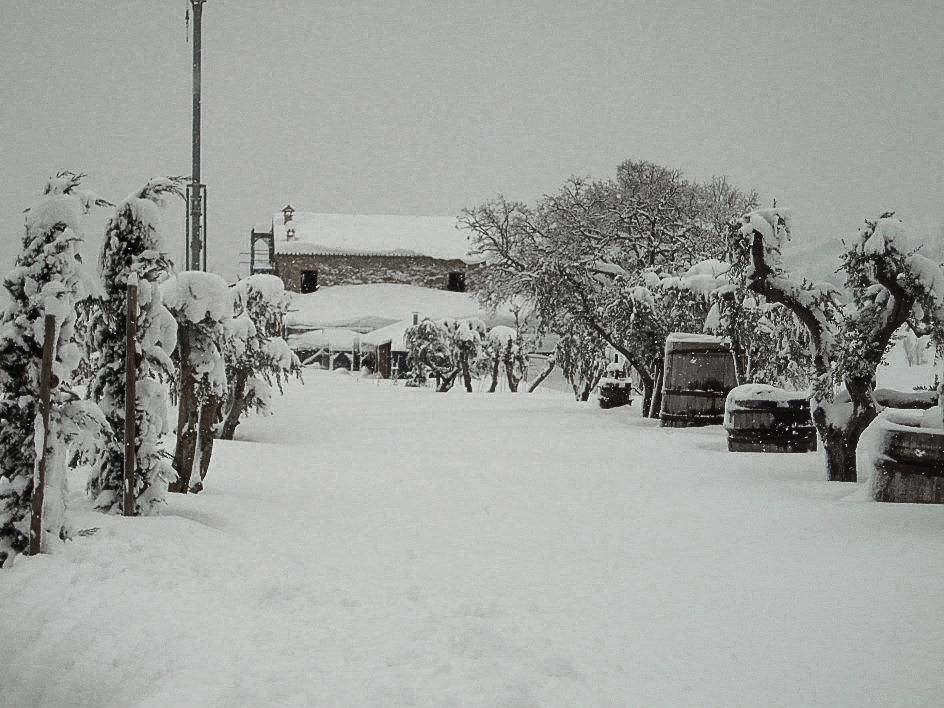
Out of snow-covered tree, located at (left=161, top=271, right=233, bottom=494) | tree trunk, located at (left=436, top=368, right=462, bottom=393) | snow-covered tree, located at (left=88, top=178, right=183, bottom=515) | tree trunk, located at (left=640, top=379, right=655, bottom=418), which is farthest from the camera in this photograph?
tree trunk, located at (left=436, top=368, right=462, bottom=393)

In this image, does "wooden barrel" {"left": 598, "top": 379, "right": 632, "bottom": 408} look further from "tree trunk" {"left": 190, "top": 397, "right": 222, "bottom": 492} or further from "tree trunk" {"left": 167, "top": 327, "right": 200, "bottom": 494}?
"tree trunk" {"left": 167, "top": 327, "right": 200, "bottom": 494}

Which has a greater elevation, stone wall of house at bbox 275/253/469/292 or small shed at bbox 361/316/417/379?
stone wall of house at bbox 275/253/469/292

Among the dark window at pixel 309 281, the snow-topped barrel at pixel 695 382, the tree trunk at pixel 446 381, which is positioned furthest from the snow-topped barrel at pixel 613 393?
the dark window at pixel 309 281

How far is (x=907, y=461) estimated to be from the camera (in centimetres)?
736

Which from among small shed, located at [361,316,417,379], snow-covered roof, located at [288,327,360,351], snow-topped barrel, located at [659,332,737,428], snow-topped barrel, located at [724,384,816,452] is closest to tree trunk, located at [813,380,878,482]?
snow-topped barrel, located at [724,384,816,452]

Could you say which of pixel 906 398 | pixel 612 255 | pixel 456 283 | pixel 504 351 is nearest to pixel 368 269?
pixel 456 283

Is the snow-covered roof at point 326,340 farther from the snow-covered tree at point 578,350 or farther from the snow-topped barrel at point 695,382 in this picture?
the snow-topped barrel at point 695,382

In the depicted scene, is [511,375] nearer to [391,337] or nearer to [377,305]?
[391,337]

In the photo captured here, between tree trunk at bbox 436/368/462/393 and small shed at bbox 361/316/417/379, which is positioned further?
small shed at bbox 361/316/417/379

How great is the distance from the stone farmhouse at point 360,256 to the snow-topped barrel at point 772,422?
4020 centimetres

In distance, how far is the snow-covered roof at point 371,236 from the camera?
173ft

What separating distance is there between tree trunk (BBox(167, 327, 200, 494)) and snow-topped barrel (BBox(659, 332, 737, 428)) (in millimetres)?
10343

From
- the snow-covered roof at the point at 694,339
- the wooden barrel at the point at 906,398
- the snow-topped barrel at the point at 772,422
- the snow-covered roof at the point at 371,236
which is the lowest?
the snow-topped barrel at the point at 772,422

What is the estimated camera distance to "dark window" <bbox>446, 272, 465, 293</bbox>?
176 feet
